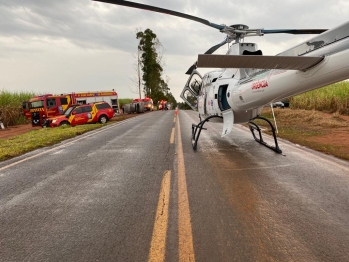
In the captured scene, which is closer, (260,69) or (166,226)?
(166,226)

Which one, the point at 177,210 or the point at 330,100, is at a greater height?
the point at 330,100

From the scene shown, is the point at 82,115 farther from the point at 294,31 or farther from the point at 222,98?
the point at 294,31

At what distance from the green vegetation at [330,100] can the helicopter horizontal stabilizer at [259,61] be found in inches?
664

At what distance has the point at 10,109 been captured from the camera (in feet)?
76.8

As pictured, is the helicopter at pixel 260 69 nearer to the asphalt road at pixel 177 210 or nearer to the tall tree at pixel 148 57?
the asphalt road at pixel 177 210

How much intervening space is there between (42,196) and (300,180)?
4.85 meters

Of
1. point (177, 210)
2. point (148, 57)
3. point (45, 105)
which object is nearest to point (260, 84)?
point (177, 210)

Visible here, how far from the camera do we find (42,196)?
410 cm

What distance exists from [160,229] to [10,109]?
26368mm

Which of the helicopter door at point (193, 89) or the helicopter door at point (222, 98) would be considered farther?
the helicopter door at point (193, 89)

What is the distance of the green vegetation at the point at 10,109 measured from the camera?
22750mm

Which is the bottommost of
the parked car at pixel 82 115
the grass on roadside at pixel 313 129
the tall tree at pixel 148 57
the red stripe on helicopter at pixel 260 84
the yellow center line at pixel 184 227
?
the grass on roadside at pixel 313 129

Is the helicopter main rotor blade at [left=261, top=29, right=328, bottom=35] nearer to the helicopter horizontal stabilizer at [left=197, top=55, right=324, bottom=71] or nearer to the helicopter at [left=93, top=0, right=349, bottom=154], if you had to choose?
the helicopter at [left=93, top=0, right=349, bottom=154]

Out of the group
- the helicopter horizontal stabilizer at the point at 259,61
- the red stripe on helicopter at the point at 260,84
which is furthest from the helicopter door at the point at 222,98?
the helicopter horizontal stabilizer at the point at 259,61
